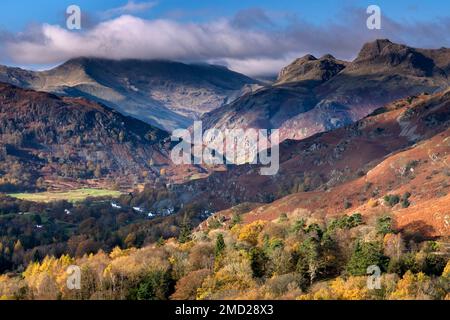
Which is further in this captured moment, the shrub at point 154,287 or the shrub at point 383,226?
the shrub at point 383,226

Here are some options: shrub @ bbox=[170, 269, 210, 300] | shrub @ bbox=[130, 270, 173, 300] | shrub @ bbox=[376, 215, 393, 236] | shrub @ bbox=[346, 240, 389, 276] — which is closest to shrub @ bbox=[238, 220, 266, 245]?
shrub @ bbox=[376, 215, 393, 236]

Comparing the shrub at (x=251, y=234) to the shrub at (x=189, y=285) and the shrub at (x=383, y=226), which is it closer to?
the shrub at (x=383, y=226)

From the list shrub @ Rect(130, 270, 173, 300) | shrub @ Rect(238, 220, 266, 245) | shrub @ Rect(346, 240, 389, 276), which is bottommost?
shrub @ Rect(130, 270, 173, 300)

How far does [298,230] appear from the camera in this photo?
144m

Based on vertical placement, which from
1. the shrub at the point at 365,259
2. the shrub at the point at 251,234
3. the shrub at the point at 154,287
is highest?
the shrub at the point at 251,234

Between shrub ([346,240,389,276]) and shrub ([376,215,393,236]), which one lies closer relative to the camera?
shrub ([346,240,389,276])

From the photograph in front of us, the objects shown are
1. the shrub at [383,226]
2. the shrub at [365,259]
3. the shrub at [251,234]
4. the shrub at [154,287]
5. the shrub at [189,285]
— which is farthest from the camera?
the shrub at [251,234]

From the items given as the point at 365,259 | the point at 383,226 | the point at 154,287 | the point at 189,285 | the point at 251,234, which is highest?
the point at 383,226

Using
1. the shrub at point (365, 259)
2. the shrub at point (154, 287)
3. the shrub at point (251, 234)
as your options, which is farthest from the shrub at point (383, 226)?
the shrub at point (154, 287)

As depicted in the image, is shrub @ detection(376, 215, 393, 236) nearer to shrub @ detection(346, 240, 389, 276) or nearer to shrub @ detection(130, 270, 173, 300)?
shrub @ detection(346, 240, 389, 276)

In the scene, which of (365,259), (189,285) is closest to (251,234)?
(189,285)

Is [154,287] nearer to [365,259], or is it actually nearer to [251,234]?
[365,259]

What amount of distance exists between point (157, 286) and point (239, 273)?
14.6 metres
